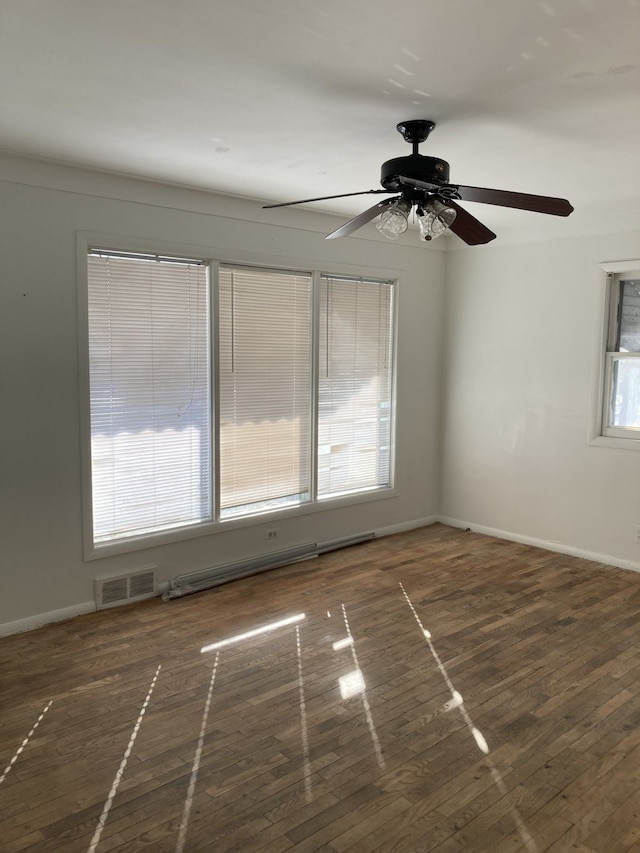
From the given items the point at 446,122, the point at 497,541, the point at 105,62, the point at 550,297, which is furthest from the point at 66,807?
the point at 550,297

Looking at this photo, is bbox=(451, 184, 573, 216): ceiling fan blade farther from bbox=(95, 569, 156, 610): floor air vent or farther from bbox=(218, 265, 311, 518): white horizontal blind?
bbox=(95, 569, 156, 610): floor air vent

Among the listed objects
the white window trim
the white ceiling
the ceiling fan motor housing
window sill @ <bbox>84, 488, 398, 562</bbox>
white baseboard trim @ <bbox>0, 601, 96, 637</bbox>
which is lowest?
white baseboard trim @ <bbox>0, 601, 96, 637</bbox>

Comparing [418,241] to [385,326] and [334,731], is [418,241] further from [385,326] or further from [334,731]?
[334,731]

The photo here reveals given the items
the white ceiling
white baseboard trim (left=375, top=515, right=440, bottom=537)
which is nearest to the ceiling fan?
the white ceiling

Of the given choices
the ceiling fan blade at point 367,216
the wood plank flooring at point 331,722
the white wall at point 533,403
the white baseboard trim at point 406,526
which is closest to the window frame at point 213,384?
the white baseboard trim at point 406,526

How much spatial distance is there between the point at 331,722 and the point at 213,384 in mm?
2376

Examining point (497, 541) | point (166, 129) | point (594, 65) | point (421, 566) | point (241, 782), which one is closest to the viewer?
point (594, 65)

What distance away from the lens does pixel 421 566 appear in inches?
198

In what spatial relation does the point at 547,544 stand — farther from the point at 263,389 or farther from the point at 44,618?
the point at 44,618

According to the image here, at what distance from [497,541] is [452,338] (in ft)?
5.89

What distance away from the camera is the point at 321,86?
8.55 feet

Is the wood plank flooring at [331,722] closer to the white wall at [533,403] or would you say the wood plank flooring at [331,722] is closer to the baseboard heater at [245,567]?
the baseboard heater at [245,567]

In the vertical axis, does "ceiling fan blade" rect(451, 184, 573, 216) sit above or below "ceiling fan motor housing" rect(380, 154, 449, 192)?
below

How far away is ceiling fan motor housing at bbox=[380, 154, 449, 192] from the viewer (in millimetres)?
2867
